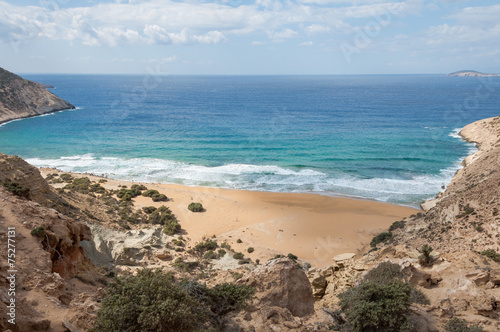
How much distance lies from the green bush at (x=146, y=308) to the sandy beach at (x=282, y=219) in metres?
15.2

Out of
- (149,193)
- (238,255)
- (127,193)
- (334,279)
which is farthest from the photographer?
(149,193)

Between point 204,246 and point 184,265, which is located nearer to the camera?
point 184,265

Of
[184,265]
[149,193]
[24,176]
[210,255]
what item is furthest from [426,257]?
[149,193]

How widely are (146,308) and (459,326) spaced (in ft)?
33.0

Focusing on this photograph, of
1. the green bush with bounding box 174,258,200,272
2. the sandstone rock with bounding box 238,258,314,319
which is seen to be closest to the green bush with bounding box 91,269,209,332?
the sandstone rock with bounding box 238,258,314,319

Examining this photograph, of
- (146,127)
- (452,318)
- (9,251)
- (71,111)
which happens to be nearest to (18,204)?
(9,251)

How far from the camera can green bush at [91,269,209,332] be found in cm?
940

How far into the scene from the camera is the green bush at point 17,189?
17777 millimetres

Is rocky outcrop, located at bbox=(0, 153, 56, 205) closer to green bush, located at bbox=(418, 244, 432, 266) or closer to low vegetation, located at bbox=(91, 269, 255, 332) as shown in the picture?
low vegetation, located at bbox=(91, 269, 255, 332)

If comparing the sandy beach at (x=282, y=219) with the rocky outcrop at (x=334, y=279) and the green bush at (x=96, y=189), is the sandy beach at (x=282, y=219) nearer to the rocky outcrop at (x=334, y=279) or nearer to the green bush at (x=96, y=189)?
the green bush at (x=96, y=189)

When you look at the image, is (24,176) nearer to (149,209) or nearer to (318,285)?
(149,209)

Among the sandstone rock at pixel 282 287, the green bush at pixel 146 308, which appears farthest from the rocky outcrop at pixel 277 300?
the green bush at pixel 146 308

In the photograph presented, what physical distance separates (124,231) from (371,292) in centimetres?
1943

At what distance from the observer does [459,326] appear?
11.1 m
